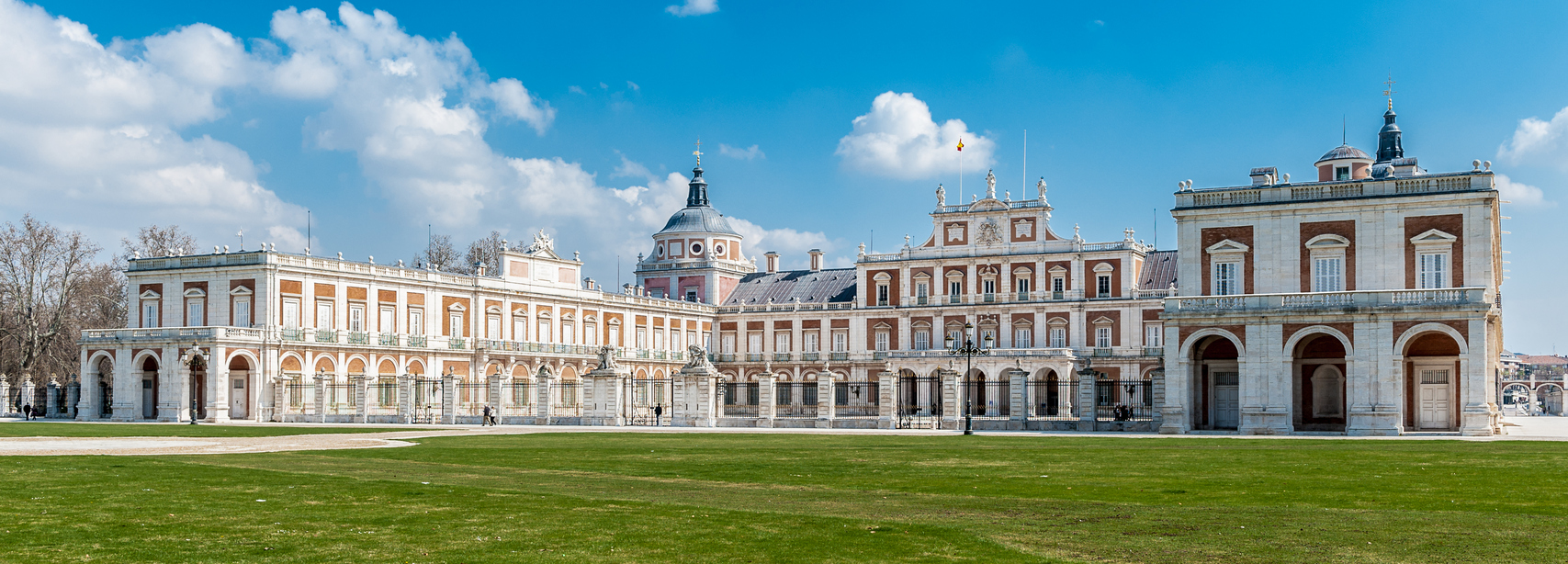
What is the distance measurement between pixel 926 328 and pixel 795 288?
11.5m

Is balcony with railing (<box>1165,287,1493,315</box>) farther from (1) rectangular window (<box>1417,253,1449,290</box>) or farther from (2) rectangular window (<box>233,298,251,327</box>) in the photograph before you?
(2) rectangular window (<box>233,298,251,327</box>)

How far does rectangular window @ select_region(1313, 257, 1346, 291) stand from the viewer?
41844mm

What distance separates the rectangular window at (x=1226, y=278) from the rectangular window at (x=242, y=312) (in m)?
38.7

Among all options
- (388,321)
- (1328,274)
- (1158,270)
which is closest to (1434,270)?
(1328,274)

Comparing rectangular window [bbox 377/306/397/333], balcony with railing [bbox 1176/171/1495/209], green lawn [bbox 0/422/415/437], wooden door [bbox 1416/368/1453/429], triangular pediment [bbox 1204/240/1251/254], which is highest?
balcony with railing [bbox 1176/171/1495/209]

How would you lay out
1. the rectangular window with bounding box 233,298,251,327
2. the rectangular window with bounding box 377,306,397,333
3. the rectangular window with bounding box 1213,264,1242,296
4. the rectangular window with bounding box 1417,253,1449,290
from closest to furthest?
1. the rectangular window with bounding box 1417,253,1449,290
2. the rectangular window with bounding box 1213,264,1242,296
3. the rectangular window with bounding box 233,298,251,327
4. the rectangular window with bounding box 377,306,397,333

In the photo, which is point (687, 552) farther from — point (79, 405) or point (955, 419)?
point (79, 405)

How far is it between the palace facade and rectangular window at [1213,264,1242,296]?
0.12 metres

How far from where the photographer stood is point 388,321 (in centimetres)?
6316

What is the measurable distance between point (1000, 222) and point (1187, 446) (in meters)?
46.4

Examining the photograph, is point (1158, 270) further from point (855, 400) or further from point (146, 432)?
point (146, 432)

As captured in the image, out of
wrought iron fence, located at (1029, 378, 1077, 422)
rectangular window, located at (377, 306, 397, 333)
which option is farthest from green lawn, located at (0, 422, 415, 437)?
wrought iron fence, located at (1029, 378, 1077, 422)

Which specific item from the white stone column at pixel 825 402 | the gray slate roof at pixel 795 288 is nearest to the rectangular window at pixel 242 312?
the white stone column at pixel 825 402

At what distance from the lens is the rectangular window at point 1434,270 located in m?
40.7
